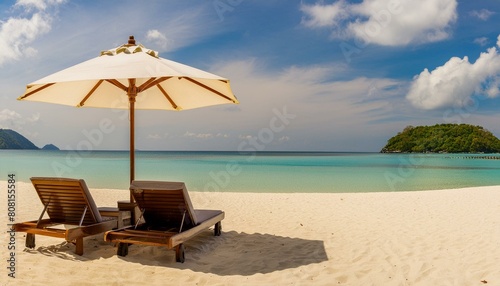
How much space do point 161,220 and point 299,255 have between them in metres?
1.93

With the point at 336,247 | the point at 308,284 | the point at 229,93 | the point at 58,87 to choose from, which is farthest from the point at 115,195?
the point at 308,284

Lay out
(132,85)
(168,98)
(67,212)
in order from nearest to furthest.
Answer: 1. (67,212)
2. (132,85)
3. (168,98)

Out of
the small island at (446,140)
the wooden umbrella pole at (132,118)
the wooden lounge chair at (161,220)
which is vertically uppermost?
the small island at (446,140)

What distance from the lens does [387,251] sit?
5.43 m

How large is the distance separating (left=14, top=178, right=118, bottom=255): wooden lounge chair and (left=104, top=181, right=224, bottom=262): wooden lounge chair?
1.17 feet

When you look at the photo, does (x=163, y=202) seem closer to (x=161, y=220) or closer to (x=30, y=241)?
(x=161, y=220)

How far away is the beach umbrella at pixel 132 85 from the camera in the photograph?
4.41 metres

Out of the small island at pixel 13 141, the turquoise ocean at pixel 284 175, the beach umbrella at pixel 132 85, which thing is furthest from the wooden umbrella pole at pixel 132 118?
the small island at pixel 13 141

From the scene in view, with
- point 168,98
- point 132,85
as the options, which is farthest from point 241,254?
point 168,98

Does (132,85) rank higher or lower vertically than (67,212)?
higher

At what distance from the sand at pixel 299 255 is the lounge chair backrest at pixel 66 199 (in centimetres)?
45

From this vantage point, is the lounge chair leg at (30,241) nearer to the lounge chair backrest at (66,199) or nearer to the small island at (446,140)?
the lounge chair backrest at (66,199)

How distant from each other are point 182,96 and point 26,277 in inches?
153

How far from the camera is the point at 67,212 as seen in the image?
16.4 ft
